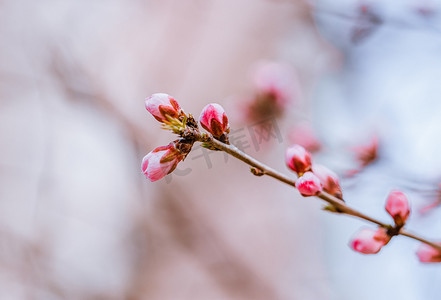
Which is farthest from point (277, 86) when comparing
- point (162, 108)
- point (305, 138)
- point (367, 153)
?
point (162, 108)

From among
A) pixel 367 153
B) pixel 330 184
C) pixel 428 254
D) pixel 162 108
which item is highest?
pixel 367 153

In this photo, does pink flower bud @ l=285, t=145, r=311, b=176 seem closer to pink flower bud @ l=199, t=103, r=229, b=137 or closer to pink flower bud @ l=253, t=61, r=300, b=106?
pink flower bud @ l=199, t=103, r=229, b=137

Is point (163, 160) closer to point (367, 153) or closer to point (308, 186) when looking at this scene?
point (308, 186)

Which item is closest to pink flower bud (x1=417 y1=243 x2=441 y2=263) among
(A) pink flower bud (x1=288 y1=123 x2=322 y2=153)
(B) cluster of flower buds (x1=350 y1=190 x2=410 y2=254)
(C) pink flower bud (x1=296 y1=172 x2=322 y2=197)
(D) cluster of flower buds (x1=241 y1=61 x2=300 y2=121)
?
(B) cluster of flower buds (x1=350 y1=190 x2=410 y2=254)

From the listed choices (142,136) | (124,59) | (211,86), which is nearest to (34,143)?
(124,59)

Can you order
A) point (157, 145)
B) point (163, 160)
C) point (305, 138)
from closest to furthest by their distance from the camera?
1. point (163, 160)
2. point (305, 138)
3. point (157, 145)

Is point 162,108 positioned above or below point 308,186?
above

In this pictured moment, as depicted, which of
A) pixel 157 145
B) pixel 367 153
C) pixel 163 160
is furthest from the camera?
pixel 157 145
